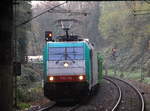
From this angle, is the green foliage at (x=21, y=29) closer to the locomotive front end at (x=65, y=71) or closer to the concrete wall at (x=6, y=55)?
the locomotive front end at (x=65, y=71)

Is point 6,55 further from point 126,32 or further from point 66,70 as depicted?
point 126,32

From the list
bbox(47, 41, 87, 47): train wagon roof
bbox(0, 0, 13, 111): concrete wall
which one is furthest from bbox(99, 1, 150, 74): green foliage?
bbox(0, 0, 13, 111): concrete wall

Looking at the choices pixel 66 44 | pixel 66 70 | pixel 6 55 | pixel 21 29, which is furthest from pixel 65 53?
pixel 21 29

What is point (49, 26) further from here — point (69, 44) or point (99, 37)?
point (69, 44)

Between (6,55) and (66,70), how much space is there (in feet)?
29.5

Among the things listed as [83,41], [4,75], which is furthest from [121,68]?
[4,75]

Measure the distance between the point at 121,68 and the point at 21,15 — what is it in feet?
90.6

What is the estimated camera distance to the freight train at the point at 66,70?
2220 cm

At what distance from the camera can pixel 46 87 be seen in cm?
2211

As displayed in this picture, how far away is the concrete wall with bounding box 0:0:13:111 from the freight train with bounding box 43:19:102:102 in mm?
8102

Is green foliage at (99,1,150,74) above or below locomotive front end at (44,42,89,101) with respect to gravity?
above

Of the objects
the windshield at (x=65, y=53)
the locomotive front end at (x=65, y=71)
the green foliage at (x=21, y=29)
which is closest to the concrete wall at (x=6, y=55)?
the locomotive front end at (x=65, y=71)

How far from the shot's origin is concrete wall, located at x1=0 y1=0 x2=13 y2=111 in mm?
13272

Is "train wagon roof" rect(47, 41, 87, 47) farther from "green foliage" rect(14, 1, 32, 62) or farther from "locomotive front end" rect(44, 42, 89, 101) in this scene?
"green foliage" rect(14, 1, 32, 62)
